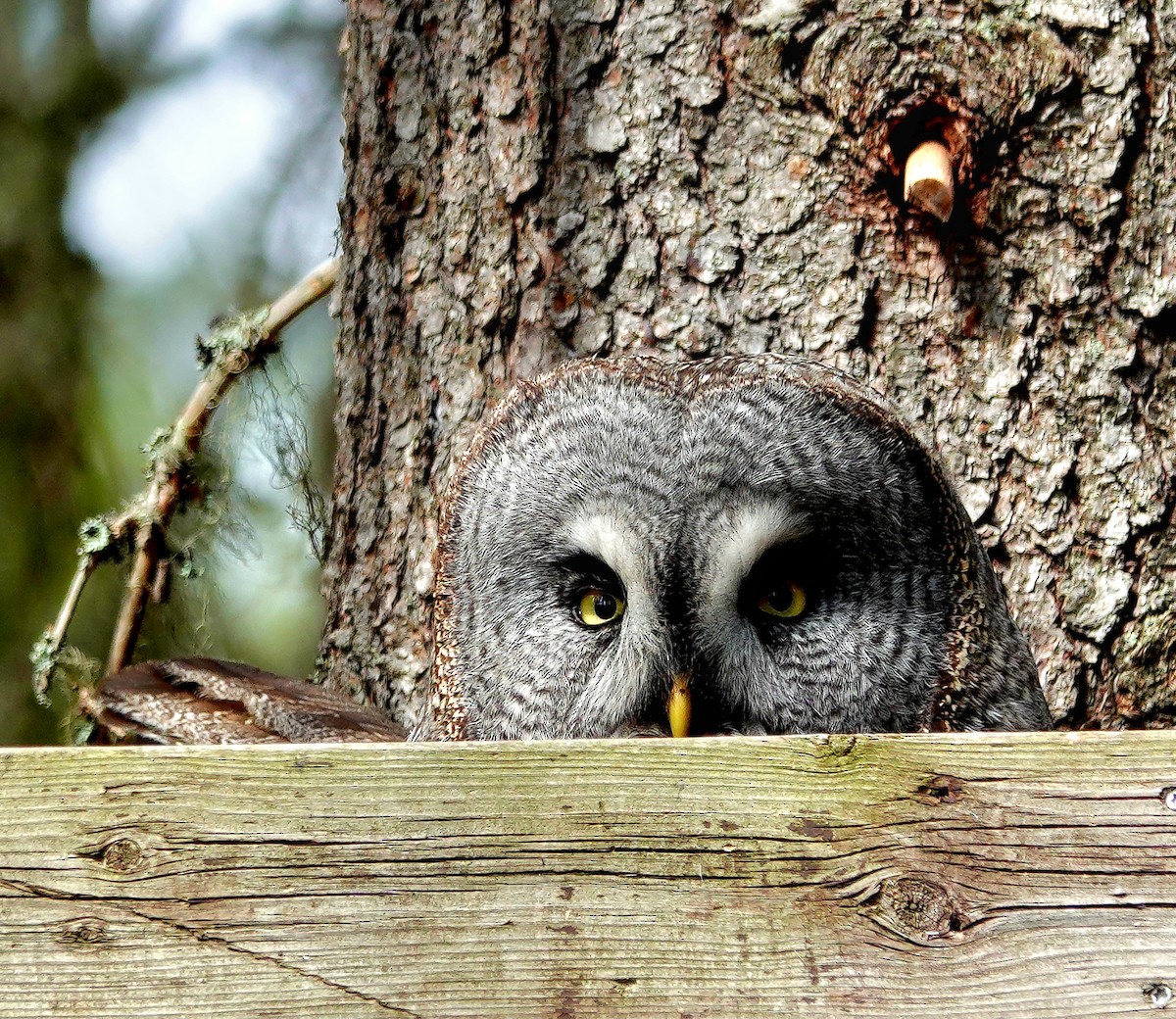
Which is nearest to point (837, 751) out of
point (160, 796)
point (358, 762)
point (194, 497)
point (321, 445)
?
point (358, 762)

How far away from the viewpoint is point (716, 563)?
1933 mm

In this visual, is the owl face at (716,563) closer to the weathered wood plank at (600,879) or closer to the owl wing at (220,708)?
the owl wing at (220,708)

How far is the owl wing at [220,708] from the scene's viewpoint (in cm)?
231

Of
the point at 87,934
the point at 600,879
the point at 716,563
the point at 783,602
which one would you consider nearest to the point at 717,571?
the point at 716,563

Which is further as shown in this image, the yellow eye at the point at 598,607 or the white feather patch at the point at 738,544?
the yellow eye at the point at 598,607

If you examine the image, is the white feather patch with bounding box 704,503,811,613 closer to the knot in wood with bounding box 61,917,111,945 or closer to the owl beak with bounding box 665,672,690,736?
the owl beak with bounding box 665,672,690,736

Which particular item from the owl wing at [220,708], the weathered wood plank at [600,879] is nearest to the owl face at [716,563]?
the owl wing at [220,708]

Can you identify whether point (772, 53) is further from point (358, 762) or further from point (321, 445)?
point (321, 445)

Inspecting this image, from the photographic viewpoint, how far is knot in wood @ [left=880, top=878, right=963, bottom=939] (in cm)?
117

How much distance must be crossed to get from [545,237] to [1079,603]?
4.05ft

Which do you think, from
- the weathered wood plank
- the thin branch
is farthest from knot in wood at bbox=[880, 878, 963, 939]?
the thin branch

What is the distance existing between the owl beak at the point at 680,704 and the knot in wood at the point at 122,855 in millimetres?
879

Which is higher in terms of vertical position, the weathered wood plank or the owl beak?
the owl beak

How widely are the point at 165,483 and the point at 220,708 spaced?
69 centimetres
